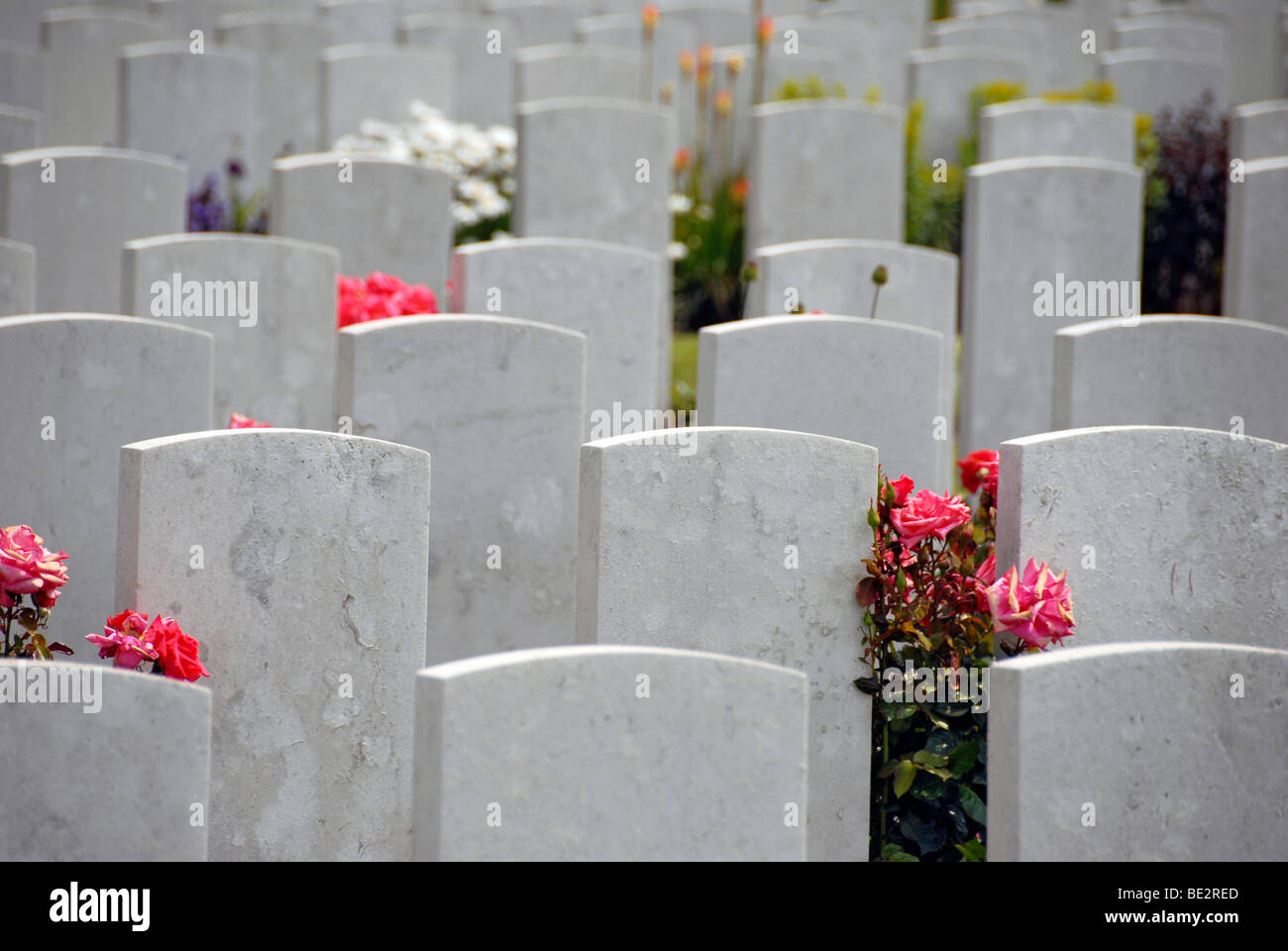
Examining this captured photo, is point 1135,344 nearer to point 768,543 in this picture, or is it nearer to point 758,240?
point 768,543

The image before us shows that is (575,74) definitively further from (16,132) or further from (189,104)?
(16,132)

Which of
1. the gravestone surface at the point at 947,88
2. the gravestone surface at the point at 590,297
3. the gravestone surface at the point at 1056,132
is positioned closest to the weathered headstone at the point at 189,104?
the gravestone surface at the point at 590,297

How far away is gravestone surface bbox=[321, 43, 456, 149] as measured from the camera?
6559 millimetres

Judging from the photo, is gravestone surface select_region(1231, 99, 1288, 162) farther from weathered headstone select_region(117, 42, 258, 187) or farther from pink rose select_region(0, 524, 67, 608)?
pink rose select_region(0, 524, 67, 608)

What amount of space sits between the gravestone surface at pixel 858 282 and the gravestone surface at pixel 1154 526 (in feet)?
5.19

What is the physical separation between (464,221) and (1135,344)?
3.58 metres

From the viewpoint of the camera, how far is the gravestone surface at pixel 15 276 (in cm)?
390

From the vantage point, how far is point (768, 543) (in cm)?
257

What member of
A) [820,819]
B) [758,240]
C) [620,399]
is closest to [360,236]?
[620,399]

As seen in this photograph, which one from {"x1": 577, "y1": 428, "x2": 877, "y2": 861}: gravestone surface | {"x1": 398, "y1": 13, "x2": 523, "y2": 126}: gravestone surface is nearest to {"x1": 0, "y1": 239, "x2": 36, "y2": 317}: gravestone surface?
{"x1": 577, "y1": 428, "x2": 877, "y2": 861}: gravestone surface

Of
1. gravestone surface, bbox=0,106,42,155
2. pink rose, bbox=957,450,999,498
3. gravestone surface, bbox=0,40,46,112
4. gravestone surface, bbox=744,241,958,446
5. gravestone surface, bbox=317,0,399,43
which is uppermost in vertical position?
gravestone surface, bbox=317,0,399,43

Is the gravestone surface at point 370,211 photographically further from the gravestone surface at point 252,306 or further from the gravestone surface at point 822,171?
the gravestone surface at point 822,171

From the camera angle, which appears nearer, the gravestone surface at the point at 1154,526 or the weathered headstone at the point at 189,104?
the gravestone surface at the point at 1154,526

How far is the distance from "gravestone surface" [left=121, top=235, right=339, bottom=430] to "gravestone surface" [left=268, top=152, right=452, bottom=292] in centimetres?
77
